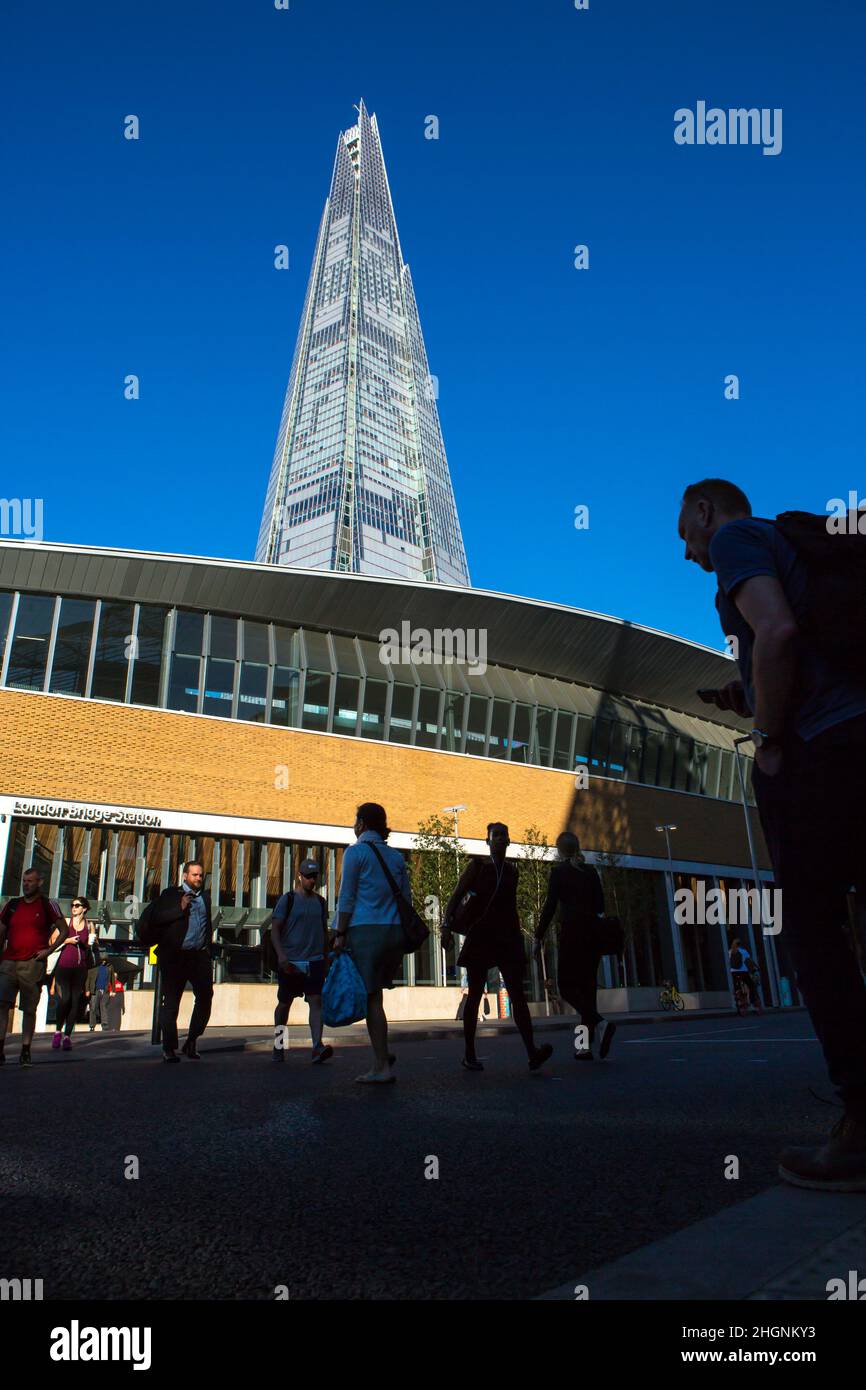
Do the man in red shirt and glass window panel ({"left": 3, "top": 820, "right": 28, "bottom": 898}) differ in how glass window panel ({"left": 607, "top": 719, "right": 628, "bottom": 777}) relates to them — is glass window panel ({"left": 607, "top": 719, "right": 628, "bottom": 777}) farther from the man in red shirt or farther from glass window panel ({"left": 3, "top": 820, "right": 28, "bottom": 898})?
the man in red shirt

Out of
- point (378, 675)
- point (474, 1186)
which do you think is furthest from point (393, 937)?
point (378, 675)

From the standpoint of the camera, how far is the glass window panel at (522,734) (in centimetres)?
3538

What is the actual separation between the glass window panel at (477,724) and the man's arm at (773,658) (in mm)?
31094

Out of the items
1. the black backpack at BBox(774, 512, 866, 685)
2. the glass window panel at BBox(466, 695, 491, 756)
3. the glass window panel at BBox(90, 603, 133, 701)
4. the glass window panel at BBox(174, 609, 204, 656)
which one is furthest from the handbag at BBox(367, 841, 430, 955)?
the glass window panel at BBox(466, 695, 491, 756)

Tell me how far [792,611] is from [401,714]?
29.7 meters

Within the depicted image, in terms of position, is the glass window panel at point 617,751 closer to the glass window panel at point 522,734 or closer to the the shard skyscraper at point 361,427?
the glass window panel at point 522,734

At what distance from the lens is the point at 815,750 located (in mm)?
2883

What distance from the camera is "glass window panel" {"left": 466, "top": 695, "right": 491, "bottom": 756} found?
34.2 metres

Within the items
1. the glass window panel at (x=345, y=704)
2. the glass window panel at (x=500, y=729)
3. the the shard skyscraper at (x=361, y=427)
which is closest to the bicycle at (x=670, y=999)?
the glass window panel at (x=500, y=729)

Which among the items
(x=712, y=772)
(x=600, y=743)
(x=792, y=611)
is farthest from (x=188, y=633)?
(x=792, y=611)

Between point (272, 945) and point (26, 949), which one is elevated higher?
point (272, 945)

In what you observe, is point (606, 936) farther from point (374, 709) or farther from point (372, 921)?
point (374, 709)
